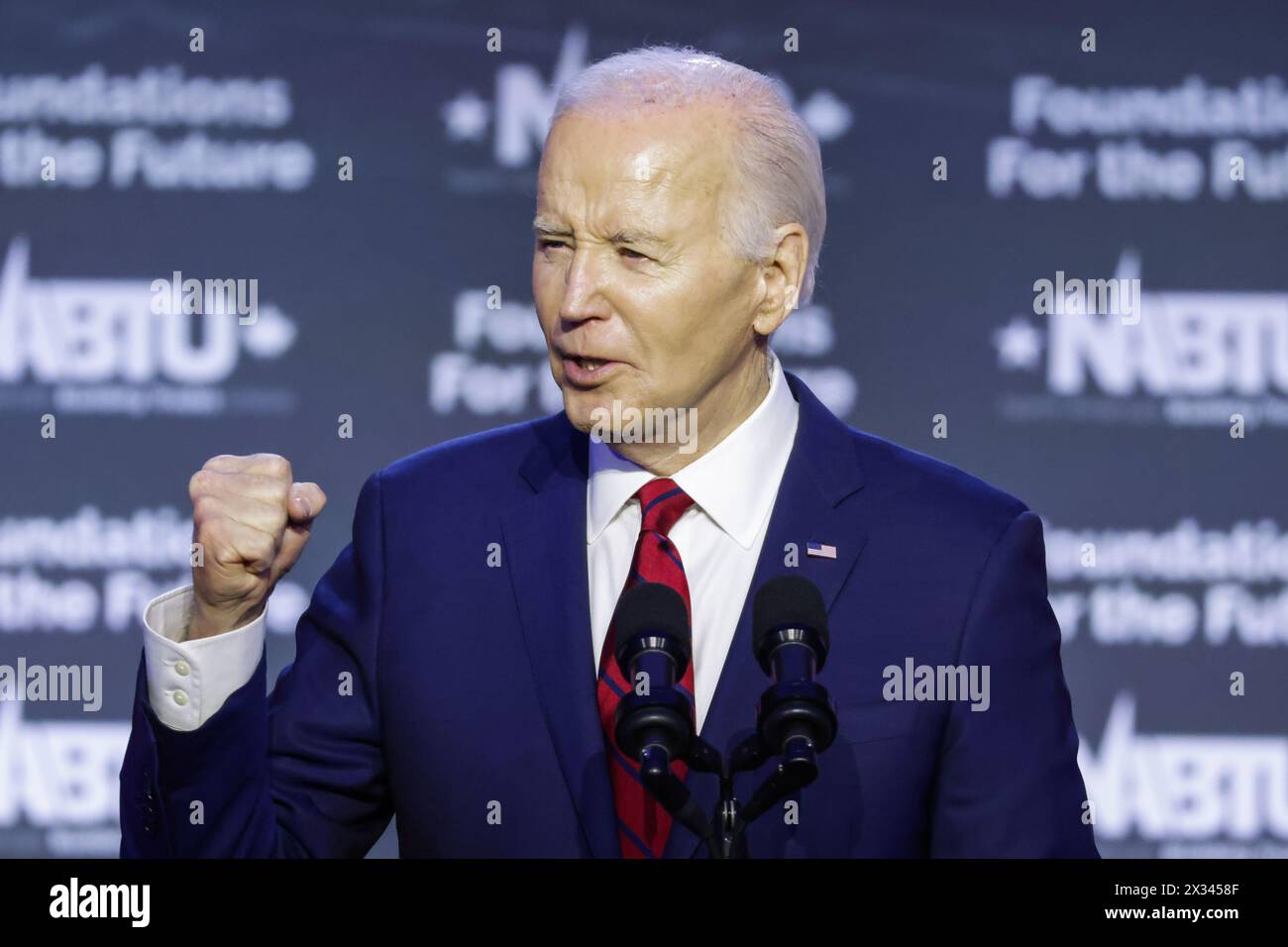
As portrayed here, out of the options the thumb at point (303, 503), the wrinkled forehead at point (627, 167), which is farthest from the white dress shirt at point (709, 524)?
the wrinkled forehead at point (627, 167)

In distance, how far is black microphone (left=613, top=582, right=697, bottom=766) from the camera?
140cm

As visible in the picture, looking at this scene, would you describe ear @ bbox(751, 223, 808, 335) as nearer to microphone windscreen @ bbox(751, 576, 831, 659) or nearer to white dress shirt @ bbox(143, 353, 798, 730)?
white dress shirt @ bbox(143, 353, 798, 730)

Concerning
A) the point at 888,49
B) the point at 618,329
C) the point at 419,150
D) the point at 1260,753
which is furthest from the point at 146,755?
the point at 1260,753

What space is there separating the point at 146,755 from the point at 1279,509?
274 centimetres

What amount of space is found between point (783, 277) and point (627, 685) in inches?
25.5

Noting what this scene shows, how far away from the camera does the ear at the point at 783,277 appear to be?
2.20m

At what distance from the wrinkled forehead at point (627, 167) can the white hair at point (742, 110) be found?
0.03m

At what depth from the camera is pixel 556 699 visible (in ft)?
6.41

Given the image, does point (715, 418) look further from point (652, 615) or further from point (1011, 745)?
point (652, 615)

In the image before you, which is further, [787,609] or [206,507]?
[206,507]

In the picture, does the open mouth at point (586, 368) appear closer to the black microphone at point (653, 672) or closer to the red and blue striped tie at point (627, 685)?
the red and blue striped tie at point (627, 685)

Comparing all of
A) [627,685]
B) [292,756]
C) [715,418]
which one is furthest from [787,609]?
[292,756]

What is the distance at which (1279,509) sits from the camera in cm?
363

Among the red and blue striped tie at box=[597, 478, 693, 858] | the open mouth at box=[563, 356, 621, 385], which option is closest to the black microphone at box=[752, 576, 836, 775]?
the red and blue striped tie at box=[597, 478, 693, 858]
